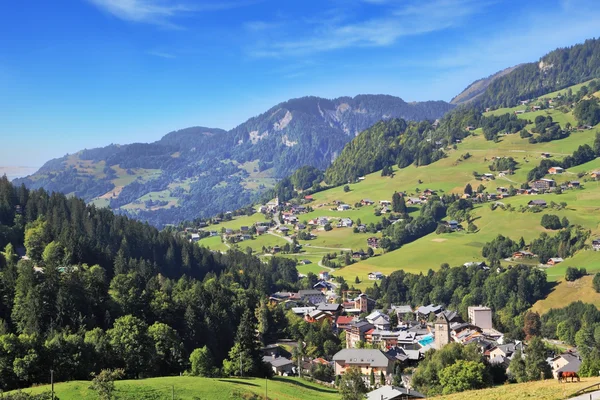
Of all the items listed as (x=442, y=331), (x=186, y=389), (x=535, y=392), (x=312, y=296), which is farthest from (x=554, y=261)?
(x=186, y=389)

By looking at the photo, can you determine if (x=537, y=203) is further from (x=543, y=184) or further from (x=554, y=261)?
(x=554, y=261)

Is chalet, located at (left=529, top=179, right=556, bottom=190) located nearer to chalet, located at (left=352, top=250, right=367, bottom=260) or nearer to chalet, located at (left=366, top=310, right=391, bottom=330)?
chalet, located at (left=352, top=250, right=367, bottom=260)

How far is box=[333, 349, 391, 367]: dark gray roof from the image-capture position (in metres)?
80.2

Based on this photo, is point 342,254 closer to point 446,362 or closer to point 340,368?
point 340,368

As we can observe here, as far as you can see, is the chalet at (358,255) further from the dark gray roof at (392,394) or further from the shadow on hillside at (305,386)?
the dark gray roof at (392,394)

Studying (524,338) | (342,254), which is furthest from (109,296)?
(342,254)

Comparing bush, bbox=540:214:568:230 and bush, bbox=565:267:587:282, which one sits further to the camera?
bush, bbox=540:214:568:230

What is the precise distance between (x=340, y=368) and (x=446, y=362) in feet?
68.1

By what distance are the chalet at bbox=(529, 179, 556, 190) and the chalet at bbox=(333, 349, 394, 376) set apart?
132 meters

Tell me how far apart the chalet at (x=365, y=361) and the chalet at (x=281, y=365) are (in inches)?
236

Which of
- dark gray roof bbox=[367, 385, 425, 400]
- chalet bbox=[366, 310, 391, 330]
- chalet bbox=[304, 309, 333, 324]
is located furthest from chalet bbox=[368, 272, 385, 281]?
dark gray roof bbox=[367, 385, 425, 400]

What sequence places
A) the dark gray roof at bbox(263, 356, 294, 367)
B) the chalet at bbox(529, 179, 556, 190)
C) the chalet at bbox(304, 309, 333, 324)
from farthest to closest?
1. the chalet at bbox(529, 179, 556, 190)
2. the chalet at bbox(304, 309, 333, 324)
3. the dark gray roof at bbox(263, 356, 294, 367)

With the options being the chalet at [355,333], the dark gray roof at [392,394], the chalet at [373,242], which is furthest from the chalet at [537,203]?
the dark gray roof at [392,394]

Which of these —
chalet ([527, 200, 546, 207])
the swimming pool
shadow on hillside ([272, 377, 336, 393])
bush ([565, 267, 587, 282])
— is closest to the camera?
shadow on hillside ([272, 377, 336, 393])
